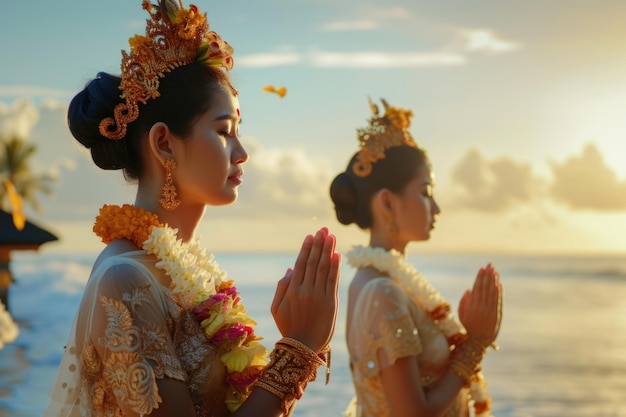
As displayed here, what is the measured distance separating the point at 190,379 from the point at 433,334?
2.13 m

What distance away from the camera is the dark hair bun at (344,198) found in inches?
181

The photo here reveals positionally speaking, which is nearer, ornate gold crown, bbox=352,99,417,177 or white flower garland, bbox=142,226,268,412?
white flower garland, bbox=142,226,268,412

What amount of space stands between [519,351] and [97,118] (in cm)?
1797

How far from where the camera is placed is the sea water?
12734 mm

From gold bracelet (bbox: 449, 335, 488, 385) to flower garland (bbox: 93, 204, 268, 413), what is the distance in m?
1.80

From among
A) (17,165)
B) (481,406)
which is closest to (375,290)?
(481,406)

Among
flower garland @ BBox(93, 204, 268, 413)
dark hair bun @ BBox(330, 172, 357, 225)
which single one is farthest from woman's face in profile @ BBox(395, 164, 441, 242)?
flower garland @ BBox(93, 204, 268, 413)

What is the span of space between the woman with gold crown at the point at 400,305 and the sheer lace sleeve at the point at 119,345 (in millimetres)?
1924

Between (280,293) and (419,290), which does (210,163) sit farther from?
(419,290)

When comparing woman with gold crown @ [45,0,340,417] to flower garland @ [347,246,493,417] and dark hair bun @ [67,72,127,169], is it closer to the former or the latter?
dark hair bun @ [67,72,127,169]

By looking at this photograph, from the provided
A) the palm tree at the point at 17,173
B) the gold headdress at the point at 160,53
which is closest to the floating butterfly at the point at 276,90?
the gold headdress at the point at 160,53

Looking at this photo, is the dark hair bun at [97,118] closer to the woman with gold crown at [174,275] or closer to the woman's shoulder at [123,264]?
the woman with gold crown at [174,275]

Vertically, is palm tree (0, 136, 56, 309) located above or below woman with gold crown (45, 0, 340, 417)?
above

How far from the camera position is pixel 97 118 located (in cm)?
255
